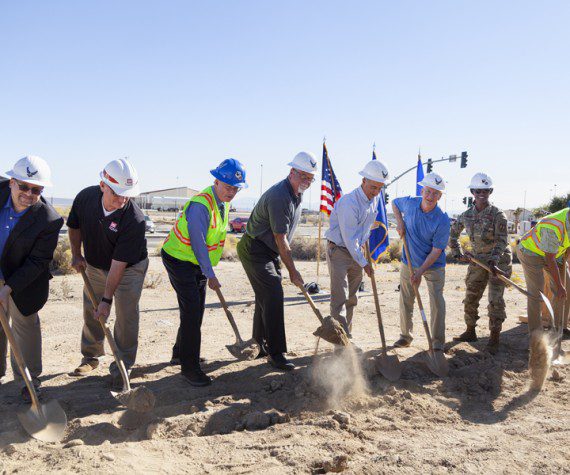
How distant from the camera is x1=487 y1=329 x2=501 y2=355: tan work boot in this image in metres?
6.64

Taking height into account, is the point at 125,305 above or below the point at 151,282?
above

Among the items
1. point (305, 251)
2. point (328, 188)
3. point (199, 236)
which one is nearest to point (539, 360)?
point (199, 236)

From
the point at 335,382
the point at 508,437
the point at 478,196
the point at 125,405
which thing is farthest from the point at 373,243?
the point at 125,405

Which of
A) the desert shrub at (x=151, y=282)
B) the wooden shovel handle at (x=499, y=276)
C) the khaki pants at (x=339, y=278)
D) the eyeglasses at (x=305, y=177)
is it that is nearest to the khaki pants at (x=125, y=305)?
the eyeglasses at (x=305, y=177)

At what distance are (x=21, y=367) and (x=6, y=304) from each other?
0.51 m

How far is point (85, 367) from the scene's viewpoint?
5418 millimetres

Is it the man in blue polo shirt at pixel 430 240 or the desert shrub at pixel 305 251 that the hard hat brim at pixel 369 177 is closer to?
the man in blue polo shirt at pixel 430 240

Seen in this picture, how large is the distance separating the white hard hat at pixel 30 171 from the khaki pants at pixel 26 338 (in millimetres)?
1054

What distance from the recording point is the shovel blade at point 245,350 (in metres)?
5.42

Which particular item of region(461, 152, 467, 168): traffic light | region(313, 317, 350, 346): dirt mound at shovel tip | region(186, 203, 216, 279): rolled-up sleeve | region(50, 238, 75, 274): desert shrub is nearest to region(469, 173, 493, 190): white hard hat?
region(313, 317, 350, 346): dirt mound at shovel tip

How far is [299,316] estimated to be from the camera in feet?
29.8

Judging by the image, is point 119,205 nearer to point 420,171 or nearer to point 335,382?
point 335,382

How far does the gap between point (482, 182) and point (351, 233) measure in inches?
82.9

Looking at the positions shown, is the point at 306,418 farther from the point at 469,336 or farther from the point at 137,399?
the point at 469,336
